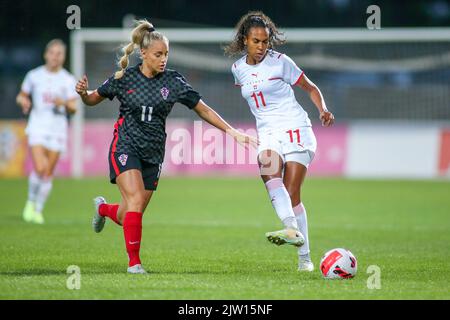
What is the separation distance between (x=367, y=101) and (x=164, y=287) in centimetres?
1997

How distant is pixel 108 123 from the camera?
24.9 metres

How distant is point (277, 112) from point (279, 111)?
0.07ft

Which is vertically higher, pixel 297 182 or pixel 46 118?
pixel 46 118

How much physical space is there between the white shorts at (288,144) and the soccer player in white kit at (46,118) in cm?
569

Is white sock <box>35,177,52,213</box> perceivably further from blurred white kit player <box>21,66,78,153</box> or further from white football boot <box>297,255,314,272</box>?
white football boot <box>297,255,314,272</box>

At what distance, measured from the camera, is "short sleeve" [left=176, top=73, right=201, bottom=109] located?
8.13 m

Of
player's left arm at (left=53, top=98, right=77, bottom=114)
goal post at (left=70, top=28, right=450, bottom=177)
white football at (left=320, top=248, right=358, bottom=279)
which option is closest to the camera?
white football at (left=320, top=248, right=358, bottom=279)

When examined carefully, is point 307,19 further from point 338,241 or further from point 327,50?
Answer: point 338,241

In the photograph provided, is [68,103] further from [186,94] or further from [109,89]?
[186,94]

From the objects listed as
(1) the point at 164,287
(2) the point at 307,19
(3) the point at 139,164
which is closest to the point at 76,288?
(1) the point at 164,287

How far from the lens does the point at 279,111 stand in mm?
8445

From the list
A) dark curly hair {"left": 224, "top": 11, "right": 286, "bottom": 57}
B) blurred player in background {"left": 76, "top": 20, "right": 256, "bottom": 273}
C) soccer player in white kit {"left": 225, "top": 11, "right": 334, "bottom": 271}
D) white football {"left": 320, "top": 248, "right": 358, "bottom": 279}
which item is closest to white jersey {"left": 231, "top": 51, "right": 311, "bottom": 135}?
soccer player in white kit {"left": 225, "top": 11, "right": 334, "bottom": 271}

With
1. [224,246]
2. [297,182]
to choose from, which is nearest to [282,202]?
[297,182]

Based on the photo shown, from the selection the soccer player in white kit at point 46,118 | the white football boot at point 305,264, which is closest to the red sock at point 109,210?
the white football boot at point 305,264
